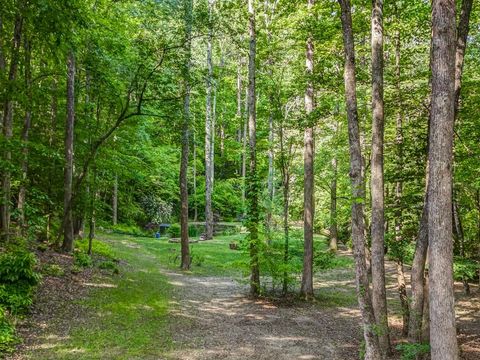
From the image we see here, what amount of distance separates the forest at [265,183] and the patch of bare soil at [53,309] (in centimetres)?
5

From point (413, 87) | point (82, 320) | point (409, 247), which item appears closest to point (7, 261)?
point (82, 320)

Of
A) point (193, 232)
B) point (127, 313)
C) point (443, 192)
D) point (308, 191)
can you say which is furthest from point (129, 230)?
point (443, 192)

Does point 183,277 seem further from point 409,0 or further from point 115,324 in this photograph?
point 409,0

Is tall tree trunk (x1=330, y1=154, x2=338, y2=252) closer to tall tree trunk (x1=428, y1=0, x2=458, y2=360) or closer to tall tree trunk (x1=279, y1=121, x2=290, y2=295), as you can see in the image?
tall tree trunk (x1=279, y1=121, x2=290, y2=295)

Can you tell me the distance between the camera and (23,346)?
6383 millimetres

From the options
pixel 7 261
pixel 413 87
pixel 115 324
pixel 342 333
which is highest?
pixel 413 87

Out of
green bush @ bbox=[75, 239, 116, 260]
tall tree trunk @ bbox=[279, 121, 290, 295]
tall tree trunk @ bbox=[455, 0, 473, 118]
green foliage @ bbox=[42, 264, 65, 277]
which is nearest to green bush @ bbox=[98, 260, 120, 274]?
green bush @ bbox=[75, 239, 116, 260]

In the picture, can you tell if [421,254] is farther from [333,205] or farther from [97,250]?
[97,250]

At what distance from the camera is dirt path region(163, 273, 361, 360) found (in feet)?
25.3

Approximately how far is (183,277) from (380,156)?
9.56 m

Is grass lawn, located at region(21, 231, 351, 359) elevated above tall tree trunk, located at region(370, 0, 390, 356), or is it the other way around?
tall tree trunk, located at region(370, 0, 390, 356)

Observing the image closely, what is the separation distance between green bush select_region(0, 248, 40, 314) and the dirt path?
10.6 ft

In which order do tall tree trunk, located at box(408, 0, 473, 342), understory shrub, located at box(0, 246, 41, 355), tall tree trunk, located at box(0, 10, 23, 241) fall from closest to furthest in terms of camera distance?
understory shrub, located at box(0, 246, 41, 355), tall tree trunk, located at box(408, 0, 473, 342), tall tree trunk, located at box(0, 10, 23, 241)

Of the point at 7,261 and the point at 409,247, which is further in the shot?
the point at 409,247
